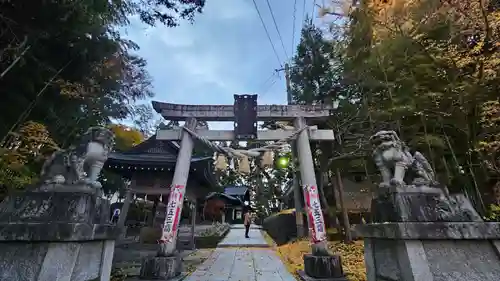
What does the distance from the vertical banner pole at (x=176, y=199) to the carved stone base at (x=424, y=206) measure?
184 inches

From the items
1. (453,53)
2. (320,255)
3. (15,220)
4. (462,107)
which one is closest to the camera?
(15,220)

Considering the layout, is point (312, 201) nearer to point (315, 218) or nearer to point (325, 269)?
point (315, 218)

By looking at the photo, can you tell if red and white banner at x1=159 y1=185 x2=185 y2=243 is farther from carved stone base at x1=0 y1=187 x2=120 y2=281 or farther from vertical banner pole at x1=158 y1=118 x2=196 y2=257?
carved stone base at x1=0 y1=187 x2=120 y2=281

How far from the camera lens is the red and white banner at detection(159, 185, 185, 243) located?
602cm

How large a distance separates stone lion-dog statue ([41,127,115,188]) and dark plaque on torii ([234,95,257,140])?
12.6ft

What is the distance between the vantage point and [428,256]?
289cm

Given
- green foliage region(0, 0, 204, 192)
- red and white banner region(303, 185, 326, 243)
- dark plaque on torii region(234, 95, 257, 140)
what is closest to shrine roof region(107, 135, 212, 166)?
green foliage region(0, 0, 204, 192)

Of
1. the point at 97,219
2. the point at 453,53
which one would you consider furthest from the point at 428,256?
the point at 453,53

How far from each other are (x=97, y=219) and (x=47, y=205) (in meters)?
0.55

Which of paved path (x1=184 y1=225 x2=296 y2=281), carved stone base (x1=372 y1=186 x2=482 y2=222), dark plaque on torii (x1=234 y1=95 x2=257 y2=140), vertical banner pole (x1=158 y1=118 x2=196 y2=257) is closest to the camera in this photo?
carved stone base (x1=372 y1=186 x2=482 y2=222)

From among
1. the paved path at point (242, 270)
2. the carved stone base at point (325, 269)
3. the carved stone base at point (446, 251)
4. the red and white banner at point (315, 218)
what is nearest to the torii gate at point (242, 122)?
the red and white banner at point (315, 218)

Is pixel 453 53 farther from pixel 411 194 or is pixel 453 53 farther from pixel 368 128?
pixel 411 194

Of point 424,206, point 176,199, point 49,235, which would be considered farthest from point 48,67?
point 424,206

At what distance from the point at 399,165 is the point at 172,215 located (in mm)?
5006
